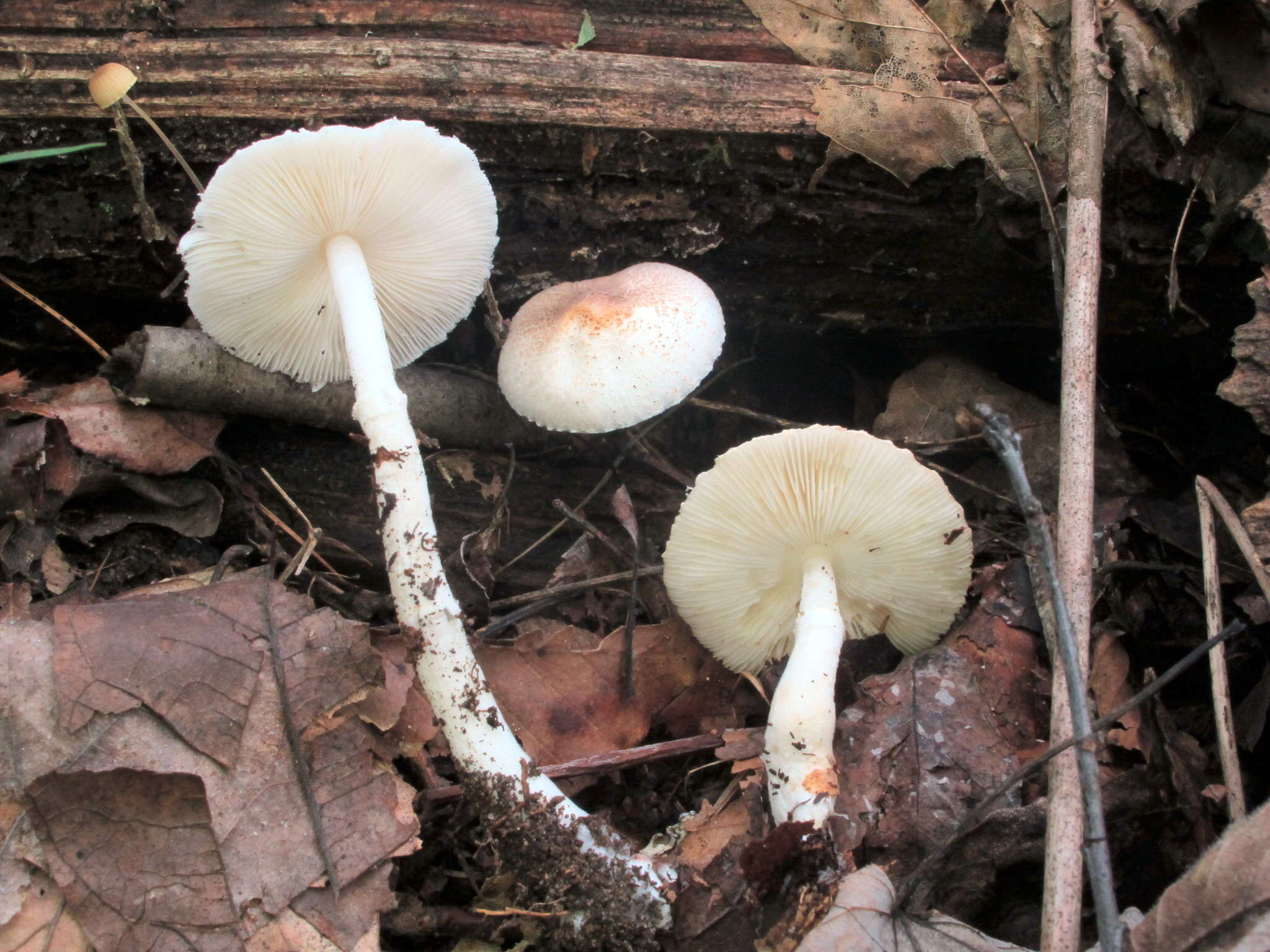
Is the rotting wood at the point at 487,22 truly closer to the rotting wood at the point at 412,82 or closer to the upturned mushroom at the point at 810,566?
the rotting wood at the point at 412,82

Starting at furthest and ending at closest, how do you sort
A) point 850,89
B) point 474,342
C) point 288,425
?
point 474,342, point 288,425, point 850,89

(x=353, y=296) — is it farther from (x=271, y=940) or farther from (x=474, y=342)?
(x=271, y=940)

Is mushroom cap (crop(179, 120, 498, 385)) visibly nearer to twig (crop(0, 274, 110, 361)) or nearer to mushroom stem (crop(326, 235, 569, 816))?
mushroom stem (crop(326, 235, 569, 816))

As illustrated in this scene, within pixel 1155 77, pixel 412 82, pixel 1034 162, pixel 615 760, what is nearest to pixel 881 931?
pixel 615 760

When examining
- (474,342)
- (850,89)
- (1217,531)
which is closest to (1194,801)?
(1217,531)

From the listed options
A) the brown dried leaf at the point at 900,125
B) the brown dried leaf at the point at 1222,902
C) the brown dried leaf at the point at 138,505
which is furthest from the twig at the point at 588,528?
the brown dried leaf at the point at 1222,902

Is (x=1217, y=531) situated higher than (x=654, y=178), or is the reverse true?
(x=654, y=178)

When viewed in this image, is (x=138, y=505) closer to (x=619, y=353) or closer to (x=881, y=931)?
(x=619, y=353)
